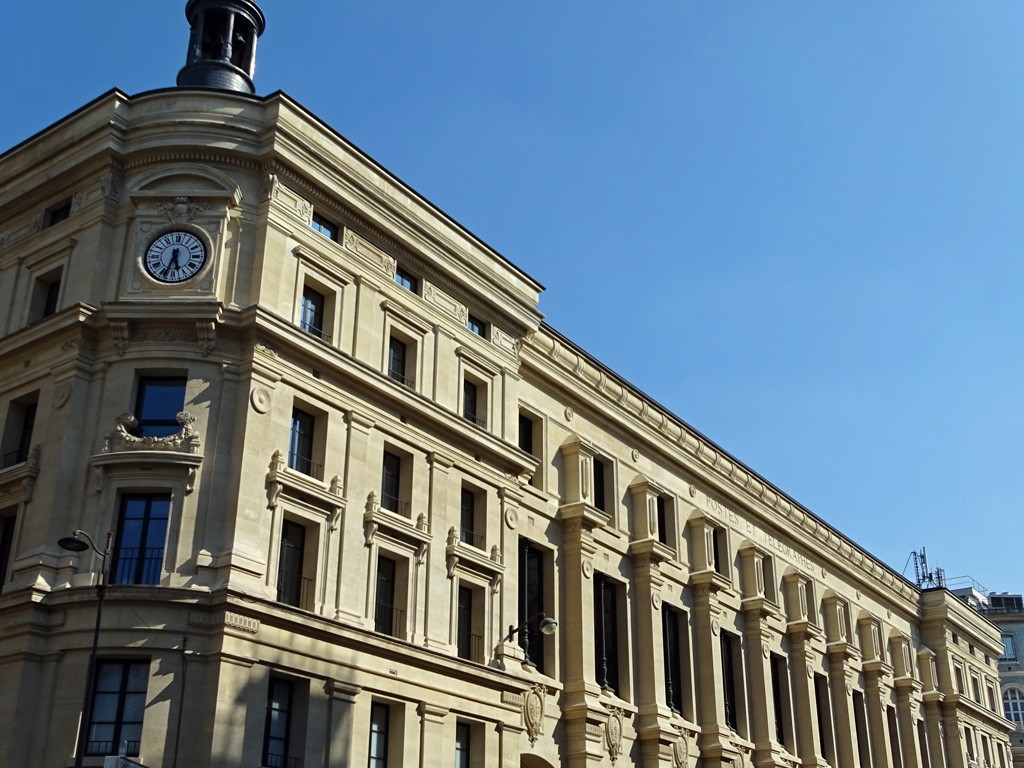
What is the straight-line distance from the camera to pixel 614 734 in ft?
133

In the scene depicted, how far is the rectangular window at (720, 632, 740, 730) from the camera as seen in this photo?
47938mm

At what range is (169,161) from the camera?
33.3 metres

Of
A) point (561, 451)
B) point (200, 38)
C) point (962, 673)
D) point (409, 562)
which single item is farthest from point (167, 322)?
point (962, 673)

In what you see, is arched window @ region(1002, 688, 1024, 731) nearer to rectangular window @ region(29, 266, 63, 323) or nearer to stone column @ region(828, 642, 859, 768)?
stone column @ region(828, 642, 859, 768)

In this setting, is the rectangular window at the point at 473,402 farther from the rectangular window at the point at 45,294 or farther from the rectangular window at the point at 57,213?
the rectangular window at the point at 57,213

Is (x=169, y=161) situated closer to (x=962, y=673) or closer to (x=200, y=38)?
(x=200, y=38)

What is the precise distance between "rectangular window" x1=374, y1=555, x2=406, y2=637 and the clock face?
936 cm

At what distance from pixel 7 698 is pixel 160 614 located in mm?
3926

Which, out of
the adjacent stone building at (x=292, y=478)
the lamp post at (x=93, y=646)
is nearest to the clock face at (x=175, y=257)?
the adjacent stone building at (x=292, y=478)

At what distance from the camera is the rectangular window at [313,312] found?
34.0m

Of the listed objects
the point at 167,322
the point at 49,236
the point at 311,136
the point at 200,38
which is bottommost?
the point at 167,322

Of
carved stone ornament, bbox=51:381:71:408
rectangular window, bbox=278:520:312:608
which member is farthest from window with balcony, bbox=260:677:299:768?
carved stone ornament, bbox=51:381:71:408

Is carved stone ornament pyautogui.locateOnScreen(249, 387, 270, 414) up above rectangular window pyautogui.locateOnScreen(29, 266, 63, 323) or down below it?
below

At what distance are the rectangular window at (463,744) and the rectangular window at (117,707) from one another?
387 inches
